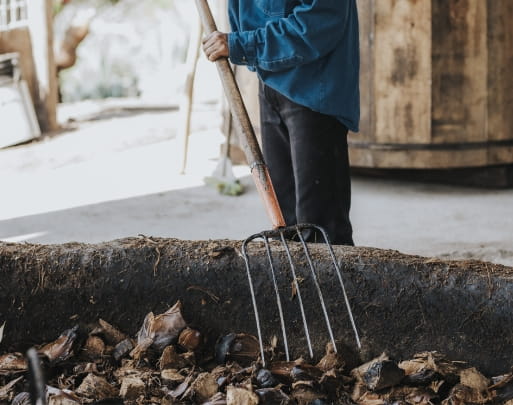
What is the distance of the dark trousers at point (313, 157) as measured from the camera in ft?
8.77

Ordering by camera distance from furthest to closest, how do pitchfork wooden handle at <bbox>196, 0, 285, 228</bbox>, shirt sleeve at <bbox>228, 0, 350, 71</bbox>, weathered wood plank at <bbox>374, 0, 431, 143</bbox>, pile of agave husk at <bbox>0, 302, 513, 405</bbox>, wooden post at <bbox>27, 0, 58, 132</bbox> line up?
wooden post at <bbox>27, 0, 58, 132</bbox> < weathered wood plank at <bbox>374, 0, 431, 143</bbox> < shirt sleeve at <bbox>228, 0, 350, 71</bbox> < pitchfork wooden handle at <bbox>196, 0, 285, 228</bbox> < pile of agave husk at <bbox>0, 302, 513, 405</bbox>

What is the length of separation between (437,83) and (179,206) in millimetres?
1585

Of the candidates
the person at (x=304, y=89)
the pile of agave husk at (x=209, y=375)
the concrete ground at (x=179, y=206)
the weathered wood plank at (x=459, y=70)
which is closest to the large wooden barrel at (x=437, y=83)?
the weathered wood plank at (x=459, y=70)

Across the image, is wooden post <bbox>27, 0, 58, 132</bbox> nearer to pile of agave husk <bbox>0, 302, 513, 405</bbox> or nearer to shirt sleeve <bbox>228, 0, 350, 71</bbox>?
shirt sleeve <bbox>228, 0, 350, 71</bbox>

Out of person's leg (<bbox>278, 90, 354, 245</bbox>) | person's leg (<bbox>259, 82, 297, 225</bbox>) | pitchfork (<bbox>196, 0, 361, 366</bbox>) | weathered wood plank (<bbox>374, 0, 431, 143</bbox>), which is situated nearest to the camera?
pitchfork (<bbox>196, 0, 361, 366</bbox>)

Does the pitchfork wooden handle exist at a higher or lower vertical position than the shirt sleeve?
lower

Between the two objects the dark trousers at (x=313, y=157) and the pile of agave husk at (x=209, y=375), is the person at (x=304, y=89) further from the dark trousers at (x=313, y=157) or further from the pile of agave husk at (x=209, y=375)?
the pile of agave husk at (x=209, y=375)

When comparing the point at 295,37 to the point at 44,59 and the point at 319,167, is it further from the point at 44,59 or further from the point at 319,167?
the point at 44,59

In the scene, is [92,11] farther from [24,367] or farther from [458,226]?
[24,367]

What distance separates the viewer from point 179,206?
15.3ft

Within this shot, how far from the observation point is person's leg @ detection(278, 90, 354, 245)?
2.67 metres

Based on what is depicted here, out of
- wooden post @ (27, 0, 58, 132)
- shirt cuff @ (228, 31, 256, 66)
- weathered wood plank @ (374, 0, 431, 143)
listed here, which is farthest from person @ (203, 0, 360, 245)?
wooden post @ (27, 0, 58, 132)

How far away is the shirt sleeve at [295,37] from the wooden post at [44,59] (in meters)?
5.58

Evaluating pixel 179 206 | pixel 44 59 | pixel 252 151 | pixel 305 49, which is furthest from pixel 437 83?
pixel 44 59
